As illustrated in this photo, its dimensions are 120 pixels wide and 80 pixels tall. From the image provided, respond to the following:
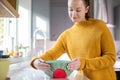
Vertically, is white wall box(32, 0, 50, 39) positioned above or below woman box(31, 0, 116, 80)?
above

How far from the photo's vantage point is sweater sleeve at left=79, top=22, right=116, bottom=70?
111cm

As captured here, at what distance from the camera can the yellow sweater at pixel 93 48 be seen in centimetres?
113

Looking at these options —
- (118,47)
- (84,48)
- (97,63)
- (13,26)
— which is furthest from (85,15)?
(118,47)

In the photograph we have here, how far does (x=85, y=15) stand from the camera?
→ 4.21 feet

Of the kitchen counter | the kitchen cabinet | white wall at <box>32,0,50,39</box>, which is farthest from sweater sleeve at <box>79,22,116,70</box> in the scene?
white wall at <box>32,0,50,39</box>

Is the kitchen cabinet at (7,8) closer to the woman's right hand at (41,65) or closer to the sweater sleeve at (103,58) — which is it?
the woman's right hand at (41,65)

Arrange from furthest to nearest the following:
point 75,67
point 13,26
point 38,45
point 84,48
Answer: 1. point 38,45
2. point 13,26
3. point 84,48
4. point 75,67

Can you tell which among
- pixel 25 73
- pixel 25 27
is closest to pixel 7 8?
pixel 25 73

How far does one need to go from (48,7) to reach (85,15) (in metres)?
2.51

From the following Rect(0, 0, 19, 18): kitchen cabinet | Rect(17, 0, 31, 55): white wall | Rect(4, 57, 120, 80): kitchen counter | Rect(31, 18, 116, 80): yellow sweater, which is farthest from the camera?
Rect(17, 0, 31, 55): white wall

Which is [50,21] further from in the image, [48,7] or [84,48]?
[84,48]

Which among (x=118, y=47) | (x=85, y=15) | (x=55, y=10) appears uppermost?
(x=55, y=10)

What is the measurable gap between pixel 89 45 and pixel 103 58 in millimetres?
102

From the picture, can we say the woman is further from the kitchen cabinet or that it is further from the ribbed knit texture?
the kitchen cabinet
